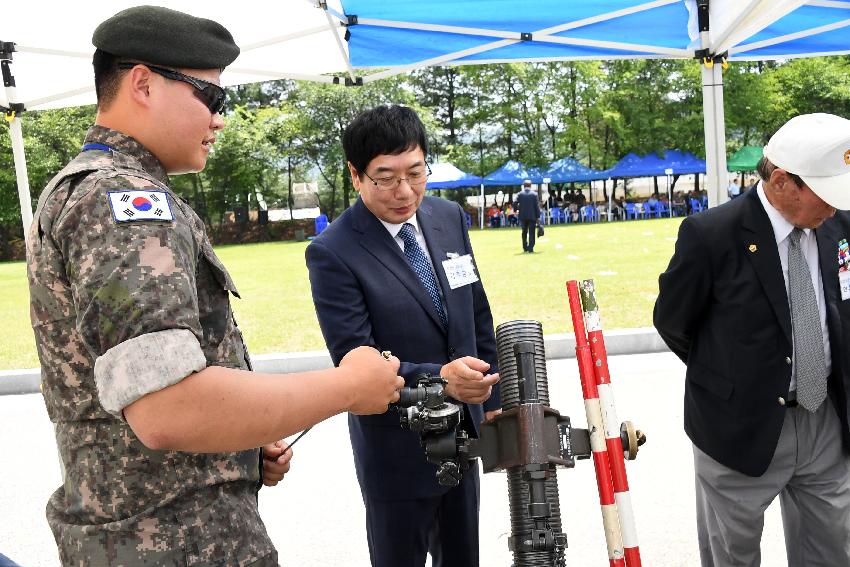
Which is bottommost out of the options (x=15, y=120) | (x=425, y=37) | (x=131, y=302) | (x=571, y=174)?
(x=131, y=302)

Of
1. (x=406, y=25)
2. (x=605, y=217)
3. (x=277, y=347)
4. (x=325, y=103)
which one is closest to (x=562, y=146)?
(x=605, y=217)

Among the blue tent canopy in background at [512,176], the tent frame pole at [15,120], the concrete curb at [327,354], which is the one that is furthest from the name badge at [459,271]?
the blue tent canopy in background at [512,176]

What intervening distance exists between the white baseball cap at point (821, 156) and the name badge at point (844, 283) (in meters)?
0.37

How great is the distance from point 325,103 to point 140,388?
40.6 metres

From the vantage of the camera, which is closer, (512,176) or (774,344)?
(774,344)

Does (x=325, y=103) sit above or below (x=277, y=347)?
above

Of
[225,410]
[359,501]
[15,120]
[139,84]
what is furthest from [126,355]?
[15,120]

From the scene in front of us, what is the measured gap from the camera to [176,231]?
1.20 m

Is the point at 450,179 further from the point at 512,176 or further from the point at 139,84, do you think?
the point at 139,84

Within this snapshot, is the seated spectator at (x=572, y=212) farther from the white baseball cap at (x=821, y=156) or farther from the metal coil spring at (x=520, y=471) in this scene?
the metal coil spring at (x=520, y=471)

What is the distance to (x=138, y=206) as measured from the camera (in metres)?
1.18

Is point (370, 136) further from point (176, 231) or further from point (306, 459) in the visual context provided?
point (306, 459)

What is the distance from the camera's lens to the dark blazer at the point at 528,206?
19.5 metres

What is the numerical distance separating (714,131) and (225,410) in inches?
172
